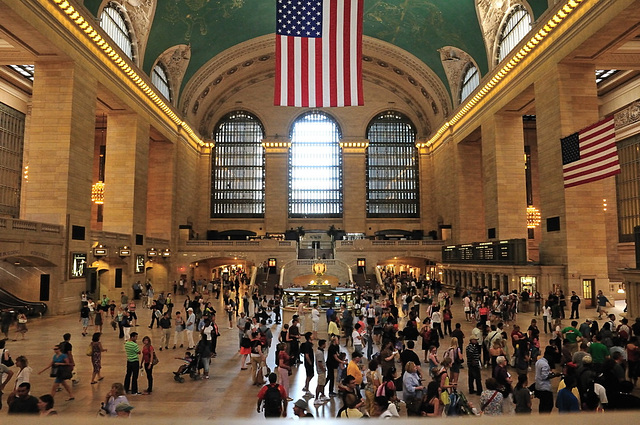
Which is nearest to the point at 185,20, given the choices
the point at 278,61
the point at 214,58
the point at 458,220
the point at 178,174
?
the point at 214,58

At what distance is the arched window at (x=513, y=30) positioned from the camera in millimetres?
24141

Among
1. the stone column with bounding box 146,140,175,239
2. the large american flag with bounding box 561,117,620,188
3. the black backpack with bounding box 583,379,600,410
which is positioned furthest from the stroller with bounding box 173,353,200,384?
the stone column with bounding box 146,140,175,239

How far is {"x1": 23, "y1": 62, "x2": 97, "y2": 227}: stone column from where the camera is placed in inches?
771

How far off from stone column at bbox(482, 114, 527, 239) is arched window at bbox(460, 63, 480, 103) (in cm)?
482

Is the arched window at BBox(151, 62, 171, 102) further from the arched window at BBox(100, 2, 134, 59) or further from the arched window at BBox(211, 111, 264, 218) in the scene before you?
the arched window at BBox(211, 111, 264, 218)

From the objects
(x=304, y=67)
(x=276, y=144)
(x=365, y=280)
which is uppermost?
(x=276, y=144)

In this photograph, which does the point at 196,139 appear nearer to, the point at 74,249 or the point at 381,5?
the point at 381,5

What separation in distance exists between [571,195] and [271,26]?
78.8 ft

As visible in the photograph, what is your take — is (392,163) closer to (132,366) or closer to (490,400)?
(132,366)

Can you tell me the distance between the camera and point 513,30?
2544 cm

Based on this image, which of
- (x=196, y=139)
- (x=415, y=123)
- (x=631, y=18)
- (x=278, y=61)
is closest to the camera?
(x=278, y=61)

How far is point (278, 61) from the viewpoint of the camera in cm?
1245

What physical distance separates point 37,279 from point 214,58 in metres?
22.2

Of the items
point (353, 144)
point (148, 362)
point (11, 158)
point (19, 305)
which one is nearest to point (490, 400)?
point (148, 362)
